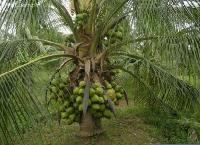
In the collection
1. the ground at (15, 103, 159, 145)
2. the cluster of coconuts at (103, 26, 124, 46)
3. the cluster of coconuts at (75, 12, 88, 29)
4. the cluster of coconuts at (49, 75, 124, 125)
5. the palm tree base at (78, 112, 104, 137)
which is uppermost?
the cluster of coconuts at (75, 12, 88, 29)

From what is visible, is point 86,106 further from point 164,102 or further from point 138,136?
point 138,136

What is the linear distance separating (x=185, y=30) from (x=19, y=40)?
206 cm

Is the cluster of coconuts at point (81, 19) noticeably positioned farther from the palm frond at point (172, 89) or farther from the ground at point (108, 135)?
the ground at point (108, 135)

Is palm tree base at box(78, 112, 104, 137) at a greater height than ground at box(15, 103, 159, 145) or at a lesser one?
greater

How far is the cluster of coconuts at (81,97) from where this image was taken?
614cm

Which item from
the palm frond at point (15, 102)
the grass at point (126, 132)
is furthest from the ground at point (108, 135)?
the palm frond at point (15, 102)

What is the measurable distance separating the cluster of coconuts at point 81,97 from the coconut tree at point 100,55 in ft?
0.04

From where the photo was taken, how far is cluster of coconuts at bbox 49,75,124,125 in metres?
6.14

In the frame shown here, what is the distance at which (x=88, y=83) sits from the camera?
20.3ft

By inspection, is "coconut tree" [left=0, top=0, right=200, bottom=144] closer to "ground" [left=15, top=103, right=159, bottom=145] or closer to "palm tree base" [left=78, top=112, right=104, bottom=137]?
"palm tree base" [left=78, top=112, right=104, bottom=137]

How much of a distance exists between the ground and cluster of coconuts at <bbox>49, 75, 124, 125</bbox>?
2.42 ft

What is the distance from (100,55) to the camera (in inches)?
256

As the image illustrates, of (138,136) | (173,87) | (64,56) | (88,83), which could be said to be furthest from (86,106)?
(138,136)

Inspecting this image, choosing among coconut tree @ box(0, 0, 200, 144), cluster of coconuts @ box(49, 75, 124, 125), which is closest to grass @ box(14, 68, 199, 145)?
coconut tree @ box(0, 0, 200, 144)
